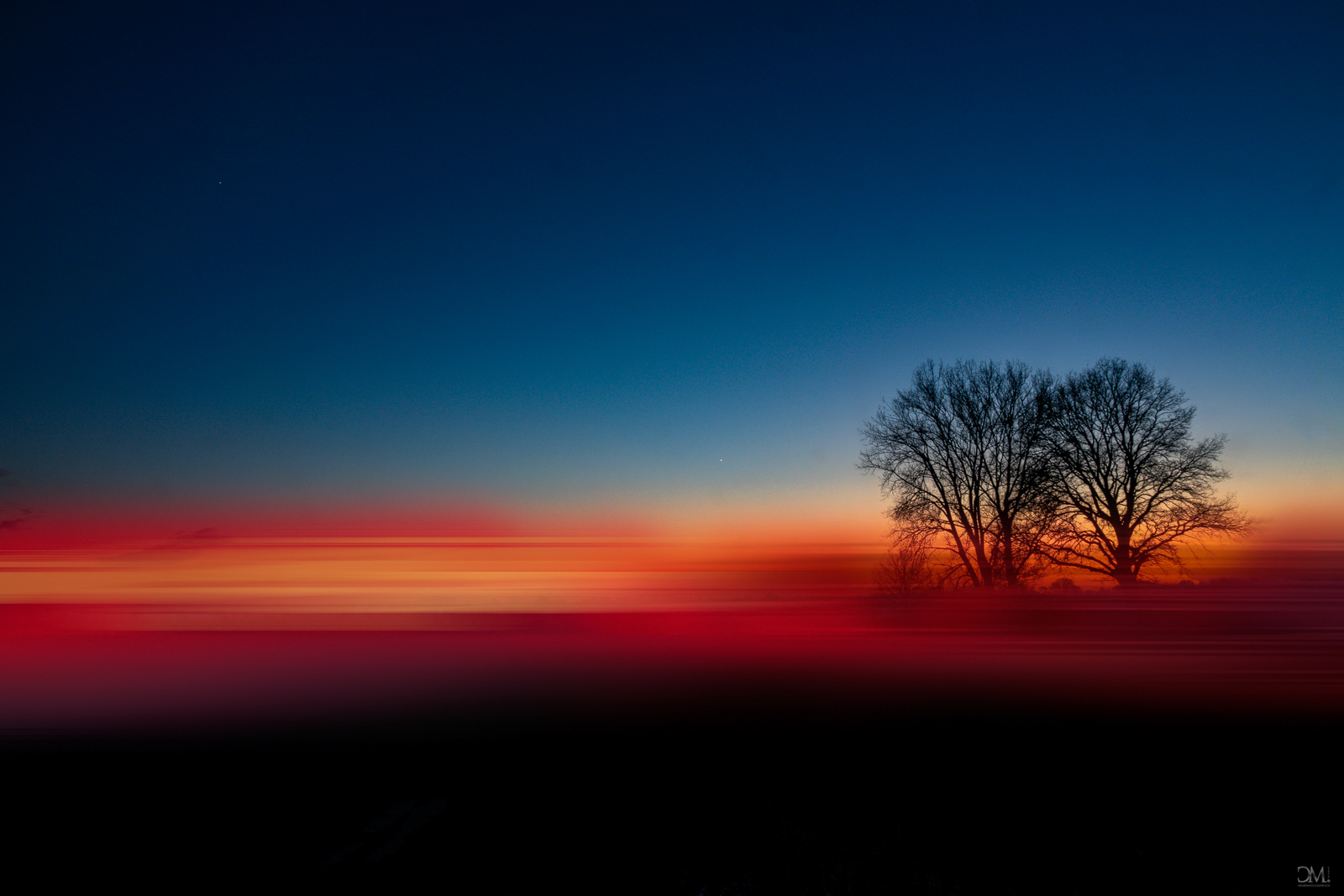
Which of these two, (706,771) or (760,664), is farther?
(760,664)

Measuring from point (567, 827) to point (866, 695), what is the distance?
4604 mm

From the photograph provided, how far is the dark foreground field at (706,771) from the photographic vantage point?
369 cm

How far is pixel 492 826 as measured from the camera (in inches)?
168

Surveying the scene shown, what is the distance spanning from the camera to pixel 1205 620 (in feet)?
35.4

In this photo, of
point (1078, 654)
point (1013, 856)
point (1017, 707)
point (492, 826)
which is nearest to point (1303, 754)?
point (1017, 707)

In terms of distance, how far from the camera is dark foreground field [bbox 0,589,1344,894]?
3688 millimetres

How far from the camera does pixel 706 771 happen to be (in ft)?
16.9

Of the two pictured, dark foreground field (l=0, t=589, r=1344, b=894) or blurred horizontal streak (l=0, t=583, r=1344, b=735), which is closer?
dark foreground field (l=0, t=589, r=1344, b=894)

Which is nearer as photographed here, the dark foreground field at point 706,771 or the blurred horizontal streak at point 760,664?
the dark foreground field at point 706,771

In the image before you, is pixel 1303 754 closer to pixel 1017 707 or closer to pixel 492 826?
pixel 1017 707

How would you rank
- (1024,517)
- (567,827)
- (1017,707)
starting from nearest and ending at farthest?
(567,827) → (1017,707) → (1024,517)

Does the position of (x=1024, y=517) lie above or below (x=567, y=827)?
above

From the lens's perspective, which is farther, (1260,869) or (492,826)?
(492,826)

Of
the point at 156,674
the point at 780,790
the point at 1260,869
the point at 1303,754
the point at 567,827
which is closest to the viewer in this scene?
the point at 1260,869
